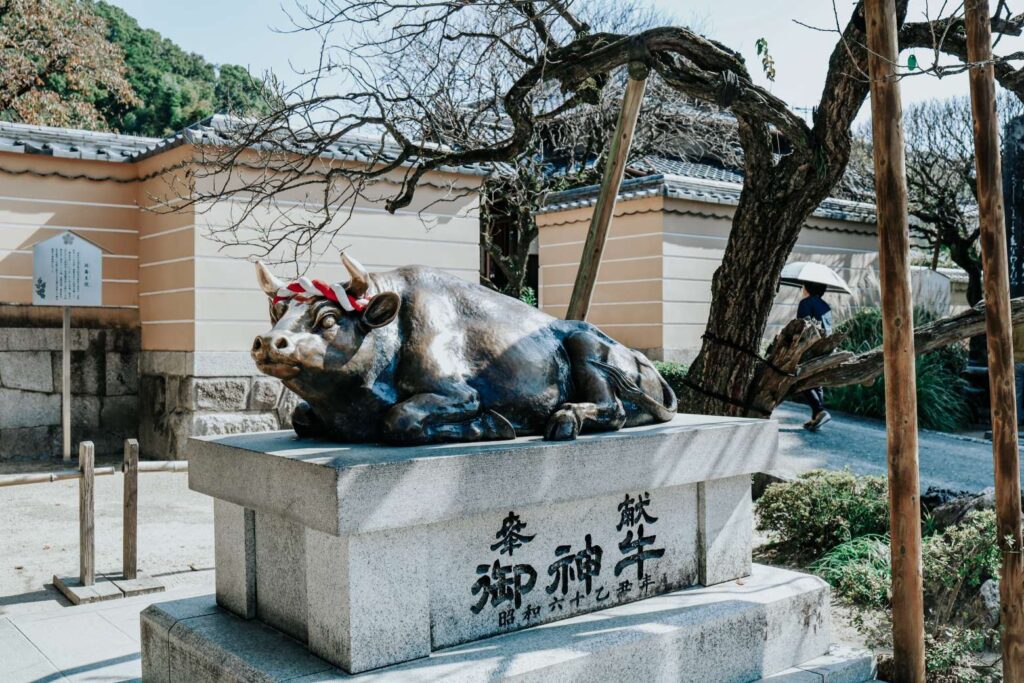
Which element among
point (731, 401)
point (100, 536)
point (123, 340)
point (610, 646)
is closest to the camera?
point (610, 646)

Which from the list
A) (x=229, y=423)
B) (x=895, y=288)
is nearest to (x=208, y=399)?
→ (x=229, y=423)

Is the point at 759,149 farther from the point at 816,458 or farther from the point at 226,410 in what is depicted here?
the point at 226,410

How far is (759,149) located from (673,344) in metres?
6.99

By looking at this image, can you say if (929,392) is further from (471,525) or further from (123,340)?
(123,340)

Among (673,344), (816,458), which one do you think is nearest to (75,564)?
(816,458)

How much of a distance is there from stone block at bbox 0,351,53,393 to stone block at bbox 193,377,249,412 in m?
2.08

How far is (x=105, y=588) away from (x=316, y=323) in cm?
335

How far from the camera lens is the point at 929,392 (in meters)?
12.2

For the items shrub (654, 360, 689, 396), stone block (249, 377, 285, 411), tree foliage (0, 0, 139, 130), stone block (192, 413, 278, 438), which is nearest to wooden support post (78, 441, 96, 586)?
stone block (192, 413, 278, 438)

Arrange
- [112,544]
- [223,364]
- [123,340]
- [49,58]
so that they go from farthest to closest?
[49,58]
[123,340]
[223,364]
[112,544]

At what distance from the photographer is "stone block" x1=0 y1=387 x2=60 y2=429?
10.3 metres

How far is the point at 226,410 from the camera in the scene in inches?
400

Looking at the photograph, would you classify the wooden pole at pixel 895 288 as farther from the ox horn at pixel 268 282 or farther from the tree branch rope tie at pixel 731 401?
the tree branch rope tie at pixel 731 401

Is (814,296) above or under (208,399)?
above
